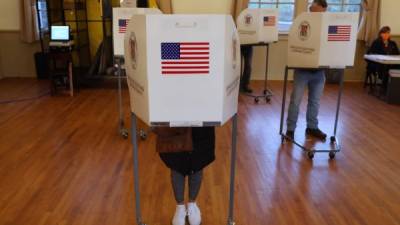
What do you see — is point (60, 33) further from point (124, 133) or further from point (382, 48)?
point (382, 48)

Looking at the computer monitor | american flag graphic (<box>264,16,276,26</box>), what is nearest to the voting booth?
american flag graphic (<box>264,16,276,26</box>)

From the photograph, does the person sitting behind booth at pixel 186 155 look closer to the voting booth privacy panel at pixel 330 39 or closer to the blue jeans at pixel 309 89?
the voting booth privacy panel at pixel 330 39

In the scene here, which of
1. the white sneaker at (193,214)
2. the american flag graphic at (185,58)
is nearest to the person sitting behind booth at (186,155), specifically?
the white sneaker at (193,214)

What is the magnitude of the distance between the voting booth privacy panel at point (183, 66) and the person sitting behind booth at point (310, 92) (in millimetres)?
2116

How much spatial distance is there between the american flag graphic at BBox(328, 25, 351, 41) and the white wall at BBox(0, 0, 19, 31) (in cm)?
572

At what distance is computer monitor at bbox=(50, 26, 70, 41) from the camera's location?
5.48m

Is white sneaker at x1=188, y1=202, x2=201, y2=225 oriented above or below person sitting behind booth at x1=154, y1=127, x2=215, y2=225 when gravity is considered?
below

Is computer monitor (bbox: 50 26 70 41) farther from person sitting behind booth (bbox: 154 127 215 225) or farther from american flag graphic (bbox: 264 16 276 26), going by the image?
person sitting behind booth (bbox: 154 127 215 225)

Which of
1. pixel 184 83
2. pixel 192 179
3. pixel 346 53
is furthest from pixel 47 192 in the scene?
pixel 346 53

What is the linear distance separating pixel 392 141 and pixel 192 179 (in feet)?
8.57

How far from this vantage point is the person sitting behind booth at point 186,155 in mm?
1839

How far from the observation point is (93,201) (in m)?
2.56

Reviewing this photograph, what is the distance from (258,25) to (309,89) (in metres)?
1.81

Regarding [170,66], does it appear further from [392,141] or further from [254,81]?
[254,81]
